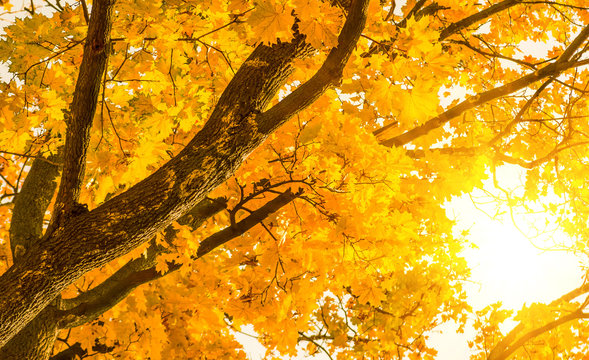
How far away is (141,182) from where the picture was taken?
7.45 feet

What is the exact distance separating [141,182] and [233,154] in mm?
546

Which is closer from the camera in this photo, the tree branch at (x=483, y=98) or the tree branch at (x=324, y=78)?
the tree branch at (x=324, y=78)

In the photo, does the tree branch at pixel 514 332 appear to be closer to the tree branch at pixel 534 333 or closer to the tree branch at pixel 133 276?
the tree branch at pixel 534 333

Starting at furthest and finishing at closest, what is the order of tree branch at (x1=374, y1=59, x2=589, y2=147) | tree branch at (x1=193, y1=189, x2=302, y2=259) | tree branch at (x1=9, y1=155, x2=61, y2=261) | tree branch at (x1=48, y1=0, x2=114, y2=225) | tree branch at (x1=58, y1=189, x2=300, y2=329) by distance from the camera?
tree branch at (x1=9, y1=155, x2=61, y2=261) → tree branch at (x1=374, y1=59, x2=589, y2=147) → tree branch at (x1=58, y1=189, x2=300, y2=329) → tree branch at (x1=193, y1=189, x2=302, y2=259) → tree branch at (x1=48, y1=0, x2=114, y2=225)

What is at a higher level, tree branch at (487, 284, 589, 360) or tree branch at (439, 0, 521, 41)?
tree branch at (439, 0, 521, 41)

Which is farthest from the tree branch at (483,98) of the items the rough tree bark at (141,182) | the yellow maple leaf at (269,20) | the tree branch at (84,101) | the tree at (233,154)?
the tree branch at (84,101)

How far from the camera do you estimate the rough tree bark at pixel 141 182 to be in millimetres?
2088

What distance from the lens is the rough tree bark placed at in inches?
82.2

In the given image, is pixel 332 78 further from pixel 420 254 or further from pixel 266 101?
pixel 420 254

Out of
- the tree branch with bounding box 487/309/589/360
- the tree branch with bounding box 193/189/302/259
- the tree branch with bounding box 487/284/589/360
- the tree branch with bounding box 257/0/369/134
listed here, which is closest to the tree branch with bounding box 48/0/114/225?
the tree branch with bounding box 257/0/369/134

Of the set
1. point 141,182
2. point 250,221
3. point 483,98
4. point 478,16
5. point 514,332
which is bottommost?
point 514,332

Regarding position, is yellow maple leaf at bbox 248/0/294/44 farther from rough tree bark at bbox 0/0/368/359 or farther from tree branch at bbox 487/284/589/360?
tree branch at bbox 487/284/589/360

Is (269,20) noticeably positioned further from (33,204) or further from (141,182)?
(33,204)

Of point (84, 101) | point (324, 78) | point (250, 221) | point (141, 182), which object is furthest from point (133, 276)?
point (324, 78)
